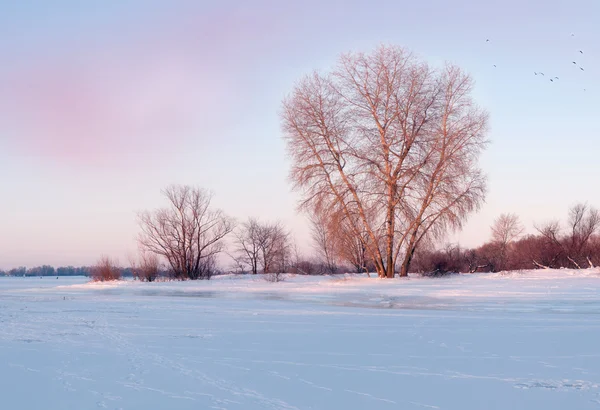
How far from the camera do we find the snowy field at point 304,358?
5.23m

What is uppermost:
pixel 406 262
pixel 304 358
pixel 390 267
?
pixel 406 262

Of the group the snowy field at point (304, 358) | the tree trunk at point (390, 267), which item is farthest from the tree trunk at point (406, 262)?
the snowy field at point (304, 358)

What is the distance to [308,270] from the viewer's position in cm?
3850

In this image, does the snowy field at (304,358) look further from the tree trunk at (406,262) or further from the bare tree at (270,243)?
the bare tree at (270,243)

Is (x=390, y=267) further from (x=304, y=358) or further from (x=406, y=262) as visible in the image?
(x=304, y=358)

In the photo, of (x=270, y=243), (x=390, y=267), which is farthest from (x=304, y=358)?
(x=270, y=243)

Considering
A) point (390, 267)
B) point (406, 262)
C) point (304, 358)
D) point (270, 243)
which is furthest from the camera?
point (270, 243)

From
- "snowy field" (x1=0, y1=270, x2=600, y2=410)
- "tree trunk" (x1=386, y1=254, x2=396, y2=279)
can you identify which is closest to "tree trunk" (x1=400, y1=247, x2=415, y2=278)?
"tree trunk" (x1=386, y1=254, x2=396, y2=279)

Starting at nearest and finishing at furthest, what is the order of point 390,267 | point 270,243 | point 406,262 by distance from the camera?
1. point 390,267
2. point 406,262
3. point 270,243

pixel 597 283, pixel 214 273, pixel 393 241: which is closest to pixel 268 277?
pixel 393 241

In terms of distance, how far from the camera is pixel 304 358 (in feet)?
23.5

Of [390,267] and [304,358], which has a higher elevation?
[390,267]

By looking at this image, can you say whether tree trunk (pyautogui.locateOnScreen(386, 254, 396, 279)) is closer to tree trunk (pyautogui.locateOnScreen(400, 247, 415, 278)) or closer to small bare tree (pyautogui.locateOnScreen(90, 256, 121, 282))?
tree trunk (pyautogui.locateOnScreen(400, 247, 415, 278))

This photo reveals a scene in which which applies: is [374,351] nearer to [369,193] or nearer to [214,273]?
[369,193]
